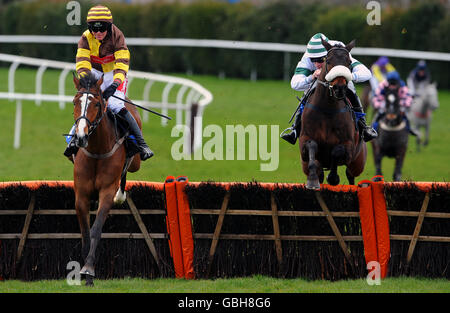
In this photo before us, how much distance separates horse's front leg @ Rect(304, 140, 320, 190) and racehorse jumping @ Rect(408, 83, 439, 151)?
9.93 m

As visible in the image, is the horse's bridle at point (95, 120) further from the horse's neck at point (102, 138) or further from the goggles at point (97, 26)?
the goggles at point (97, 26)

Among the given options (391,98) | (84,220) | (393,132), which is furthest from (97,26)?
(393,132)

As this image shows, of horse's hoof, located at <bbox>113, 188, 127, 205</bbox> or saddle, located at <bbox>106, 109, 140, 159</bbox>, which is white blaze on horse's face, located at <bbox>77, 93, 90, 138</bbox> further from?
horse's hoof, located at <bbox>113, 188, 127, 205</bbox>

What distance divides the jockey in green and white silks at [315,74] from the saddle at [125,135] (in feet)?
4.47

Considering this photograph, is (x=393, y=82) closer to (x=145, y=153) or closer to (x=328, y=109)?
(x=328, y=109)

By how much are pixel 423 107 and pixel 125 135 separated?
11.2 meters

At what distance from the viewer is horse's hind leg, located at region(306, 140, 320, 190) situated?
654 cm

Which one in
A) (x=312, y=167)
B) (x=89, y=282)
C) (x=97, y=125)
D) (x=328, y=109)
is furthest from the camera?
(x=328, y=109)

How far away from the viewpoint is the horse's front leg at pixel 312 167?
6.54 meters

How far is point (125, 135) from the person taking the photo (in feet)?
21.7

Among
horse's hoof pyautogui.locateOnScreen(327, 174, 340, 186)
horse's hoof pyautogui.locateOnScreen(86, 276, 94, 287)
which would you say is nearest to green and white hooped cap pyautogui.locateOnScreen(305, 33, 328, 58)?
horse's hoof pyautogui.locateOnScreen(327, 174, 340, 186)

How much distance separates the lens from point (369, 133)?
23.6 ft

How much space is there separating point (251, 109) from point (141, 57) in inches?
148

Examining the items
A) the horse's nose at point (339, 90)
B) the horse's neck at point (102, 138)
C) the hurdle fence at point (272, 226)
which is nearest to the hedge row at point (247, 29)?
the hurdle fence at point (272, 226)
